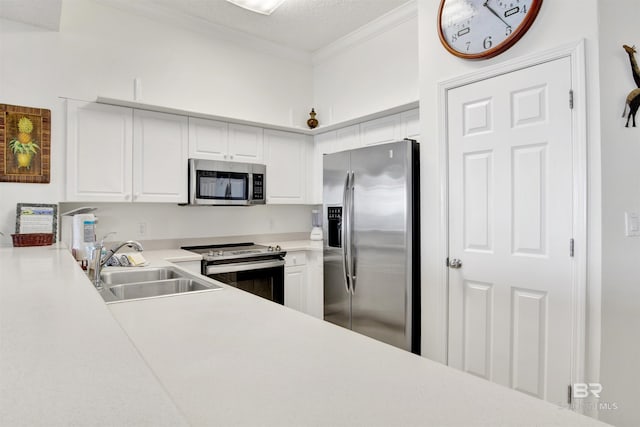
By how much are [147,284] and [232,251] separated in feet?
4.71

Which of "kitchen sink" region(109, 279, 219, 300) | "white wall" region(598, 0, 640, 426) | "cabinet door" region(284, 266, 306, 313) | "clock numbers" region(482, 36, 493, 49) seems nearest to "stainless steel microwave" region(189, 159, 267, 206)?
"cabinet door" region(284, 266, 306, 313)

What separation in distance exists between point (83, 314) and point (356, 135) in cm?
316

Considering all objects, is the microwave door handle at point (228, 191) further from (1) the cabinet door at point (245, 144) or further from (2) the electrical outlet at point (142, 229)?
(2) the electrical outlet at point (142, 229)

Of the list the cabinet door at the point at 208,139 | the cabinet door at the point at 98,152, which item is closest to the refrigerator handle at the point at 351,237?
the cabinet door at the point at 208,139

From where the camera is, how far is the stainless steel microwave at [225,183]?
3266 mm

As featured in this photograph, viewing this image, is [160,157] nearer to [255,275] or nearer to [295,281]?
[255,275]

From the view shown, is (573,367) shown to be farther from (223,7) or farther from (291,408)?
(223,7)

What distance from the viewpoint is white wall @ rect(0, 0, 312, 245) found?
269 centimetres

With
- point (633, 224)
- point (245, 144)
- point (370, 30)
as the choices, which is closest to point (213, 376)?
point (633, 224)

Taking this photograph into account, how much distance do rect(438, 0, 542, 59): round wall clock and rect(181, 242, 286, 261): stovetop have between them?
2.16 meters

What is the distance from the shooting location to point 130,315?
118 centimetres

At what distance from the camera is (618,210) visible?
1757mm

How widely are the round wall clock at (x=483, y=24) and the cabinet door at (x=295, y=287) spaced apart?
2278mm

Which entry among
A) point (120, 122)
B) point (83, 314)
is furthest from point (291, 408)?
point (120, 122)
